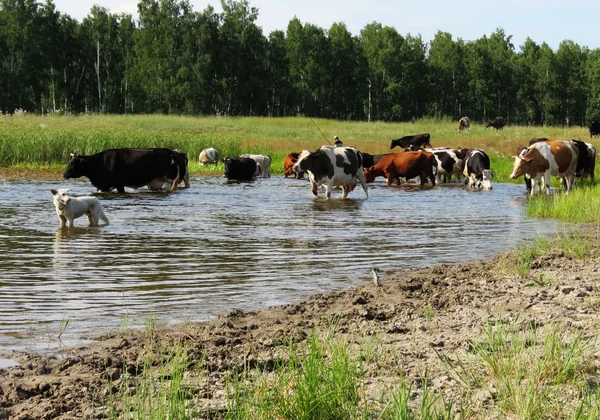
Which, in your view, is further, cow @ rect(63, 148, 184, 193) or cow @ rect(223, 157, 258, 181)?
cow @ rect(223, 157, 258, 181)

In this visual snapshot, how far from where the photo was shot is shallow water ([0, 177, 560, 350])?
759 centimetres

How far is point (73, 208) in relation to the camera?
14.3 meters

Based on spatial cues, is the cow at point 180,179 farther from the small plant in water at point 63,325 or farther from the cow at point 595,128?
the cow at point 595,128

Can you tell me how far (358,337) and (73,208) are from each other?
949 centimetres

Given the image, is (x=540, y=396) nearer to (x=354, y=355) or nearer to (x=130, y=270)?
(x=354, y=355)

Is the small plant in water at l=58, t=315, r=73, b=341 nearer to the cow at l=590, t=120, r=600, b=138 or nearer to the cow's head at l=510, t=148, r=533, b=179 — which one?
the cow's head at l=510, t=148, r=533, b=179

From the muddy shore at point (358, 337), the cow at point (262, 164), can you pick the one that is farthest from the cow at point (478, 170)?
the muddy shore at point (358, 337)

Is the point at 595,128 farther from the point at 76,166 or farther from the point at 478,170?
the point at 76,166

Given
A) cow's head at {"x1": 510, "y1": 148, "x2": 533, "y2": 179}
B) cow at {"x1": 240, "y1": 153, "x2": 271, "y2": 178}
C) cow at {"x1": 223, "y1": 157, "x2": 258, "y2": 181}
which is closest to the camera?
cow's head at {"x1": 510, "y1": 148, "x2": 533, "y2": 179}

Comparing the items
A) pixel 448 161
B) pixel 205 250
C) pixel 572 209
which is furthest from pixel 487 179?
pixel 205 250

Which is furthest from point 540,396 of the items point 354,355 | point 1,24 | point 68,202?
point 1,24

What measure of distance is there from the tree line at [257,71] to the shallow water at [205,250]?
64126mm

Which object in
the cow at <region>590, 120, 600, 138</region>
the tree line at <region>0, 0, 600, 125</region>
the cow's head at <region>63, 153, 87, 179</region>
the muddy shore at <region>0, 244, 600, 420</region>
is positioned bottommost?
the muddy shore at <region>0, 244, 600, 420</region>

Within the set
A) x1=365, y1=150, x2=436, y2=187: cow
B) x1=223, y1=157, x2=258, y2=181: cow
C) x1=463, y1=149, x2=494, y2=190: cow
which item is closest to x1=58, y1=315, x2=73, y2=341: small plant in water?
x1=463, y1=149, x2=494, y2=190: cow
